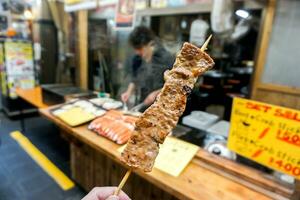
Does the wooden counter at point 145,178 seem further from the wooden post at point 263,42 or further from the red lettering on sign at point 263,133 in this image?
the wooden post at point 263,42

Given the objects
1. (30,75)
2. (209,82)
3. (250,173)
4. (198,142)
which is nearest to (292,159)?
(250,173)

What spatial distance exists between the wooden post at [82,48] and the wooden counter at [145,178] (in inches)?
68.4

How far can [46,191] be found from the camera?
293cm

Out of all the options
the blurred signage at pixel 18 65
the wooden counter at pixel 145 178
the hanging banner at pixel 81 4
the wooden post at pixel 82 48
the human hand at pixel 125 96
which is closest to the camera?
the wooden counter at pixel 145 178

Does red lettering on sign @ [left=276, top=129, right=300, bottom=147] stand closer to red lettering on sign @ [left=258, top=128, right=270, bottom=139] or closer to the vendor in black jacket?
red lettering on sign @ [left=258, top=128, right=270, bottom=139]

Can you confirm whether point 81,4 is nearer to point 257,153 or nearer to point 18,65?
point 18,65

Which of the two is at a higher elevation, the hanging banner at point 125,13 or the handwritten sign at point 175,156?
the hanging banner at point 125,13

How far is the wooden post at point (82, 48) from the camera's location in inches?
167

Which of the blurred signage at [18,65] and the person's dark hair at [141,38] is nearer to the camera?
the person's dark hair at [141,38]

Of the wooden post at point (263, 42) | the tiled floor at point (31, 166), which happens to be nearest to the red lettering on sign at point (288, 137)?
the wooden post at point (263, 42)

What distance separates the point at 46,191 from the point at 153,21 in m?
2.87

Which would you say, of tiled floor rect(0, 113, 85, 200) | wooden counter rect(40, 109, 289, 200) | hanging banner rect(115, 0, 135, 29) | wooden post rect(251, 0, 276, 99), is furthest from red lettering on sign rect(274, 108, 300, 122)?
tiled floor rect(0, 113, 85, 200)

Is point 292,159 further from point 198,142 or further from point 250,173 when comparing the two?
point 198,142

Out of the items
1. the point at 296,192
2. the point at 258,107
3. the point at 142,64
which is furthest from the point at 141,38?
the point at 296,192
